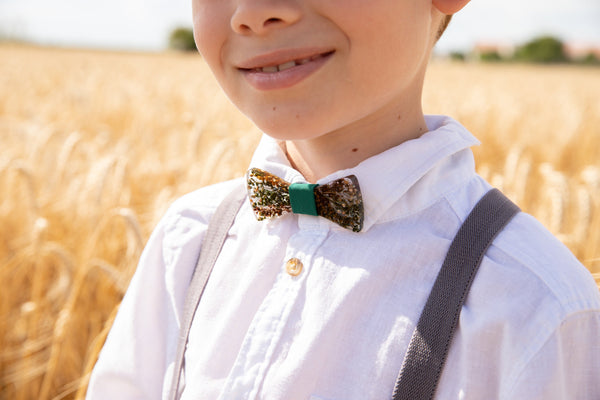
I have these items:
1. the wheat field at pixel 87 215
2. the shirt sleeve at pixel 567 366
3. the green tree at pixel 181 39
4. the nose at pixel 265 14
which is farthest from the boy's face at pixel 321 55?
the green tree at pixel 181 39

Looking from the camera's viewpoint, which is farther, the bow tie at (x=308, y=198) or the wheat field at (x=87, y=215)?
the wheat field at (x=87, y=215)

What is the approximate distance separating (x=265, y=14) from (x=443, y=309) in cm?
35

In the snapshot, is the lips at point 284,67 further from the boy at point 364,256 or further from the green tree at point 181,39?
the green tree at point 181,39

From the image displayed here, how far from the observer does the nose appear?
549 mm

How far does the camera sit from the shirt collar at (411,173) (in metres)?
0.62

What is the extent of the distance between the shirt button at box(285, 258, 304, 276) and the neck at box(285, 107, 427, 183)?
0.44ft

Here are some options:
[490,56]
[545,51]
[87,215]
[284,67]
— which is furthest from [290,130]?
[545,51]

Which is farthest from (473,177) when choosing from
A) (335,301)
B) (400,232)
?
(335,301)

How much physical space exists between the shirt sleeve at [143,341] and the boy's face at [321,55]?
32 cm

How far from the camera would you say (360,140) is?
0.66 meters

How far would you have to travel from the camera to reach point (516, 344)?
1.67ft

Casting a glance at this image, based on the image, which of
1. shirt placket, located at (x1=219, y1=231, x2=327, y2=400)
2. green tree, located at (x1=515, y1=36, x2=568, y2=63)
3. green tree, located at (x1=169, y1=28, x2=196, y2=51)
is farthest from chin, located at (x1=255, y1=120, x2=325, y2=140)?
green tree, located at (x1=169, y1=28, x2=196, y2=51)

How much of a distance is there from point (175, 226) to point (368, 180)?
0.32 metres

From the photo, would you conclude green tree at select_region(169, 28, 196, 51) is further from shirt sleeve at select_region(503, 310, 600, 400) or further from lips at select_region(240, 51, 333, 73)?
shirt sleeve at select_region(503, 310, 600, 400)
